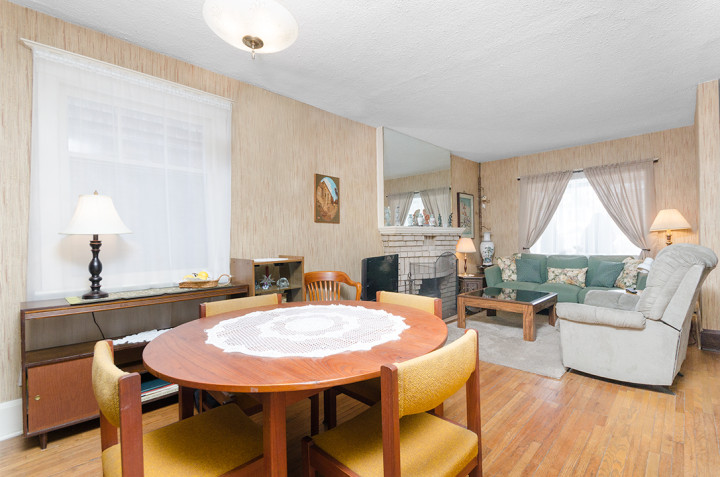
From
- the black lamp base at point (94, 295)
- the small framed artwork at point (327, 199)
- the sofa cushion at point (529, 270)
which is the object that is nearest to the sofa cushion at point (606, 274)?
the sofa cushion at point (529, 270)

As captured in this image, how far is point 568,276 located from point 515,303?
70.7 inches

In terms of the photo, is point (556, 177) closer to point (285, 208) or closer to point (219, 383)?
point (285, 208)

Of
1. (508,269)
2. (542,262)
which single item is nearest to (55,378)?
(508,269)

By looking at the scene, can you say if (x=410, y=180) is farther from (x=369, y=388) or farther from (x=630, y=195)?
(x=369, y=388)

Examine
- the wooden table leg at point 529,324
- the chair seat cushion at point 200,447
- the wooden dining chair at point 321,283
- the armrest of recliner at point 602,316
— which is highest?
the wooden dining chair at point 321,283

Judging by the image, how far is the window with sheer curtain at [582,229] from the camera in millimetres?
4953

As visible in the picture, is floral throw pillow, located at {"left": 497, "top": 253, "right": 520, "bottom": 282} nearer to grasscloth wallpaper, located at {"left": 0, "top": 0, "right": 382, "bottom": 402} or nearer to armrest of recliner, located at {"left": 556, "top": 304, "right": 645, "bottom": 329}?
grasscloth wallpaper, located at {"left": 0, "top": 0, "right": 382, "bottom": 402}

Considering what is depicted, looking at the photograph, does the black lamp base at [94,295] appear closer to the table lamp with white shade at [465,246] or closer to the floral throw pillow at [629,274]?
the table lamp with white shade at [465,246]

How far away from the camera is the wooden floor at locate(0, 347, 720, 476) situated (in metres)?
1.65

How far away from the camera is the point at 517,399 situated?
2322mm

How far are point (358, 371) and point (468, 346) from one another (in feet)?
1.14

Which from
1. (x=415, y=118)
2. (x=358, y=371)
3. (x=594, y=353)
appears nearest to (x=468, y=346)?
(x=358, y=371)

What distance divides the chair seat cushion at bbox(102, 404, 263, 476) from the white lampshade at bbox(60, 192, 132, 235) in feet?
4.57

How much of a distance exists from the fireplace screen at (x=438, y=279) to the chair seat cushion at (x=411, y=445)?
332 centimetres
